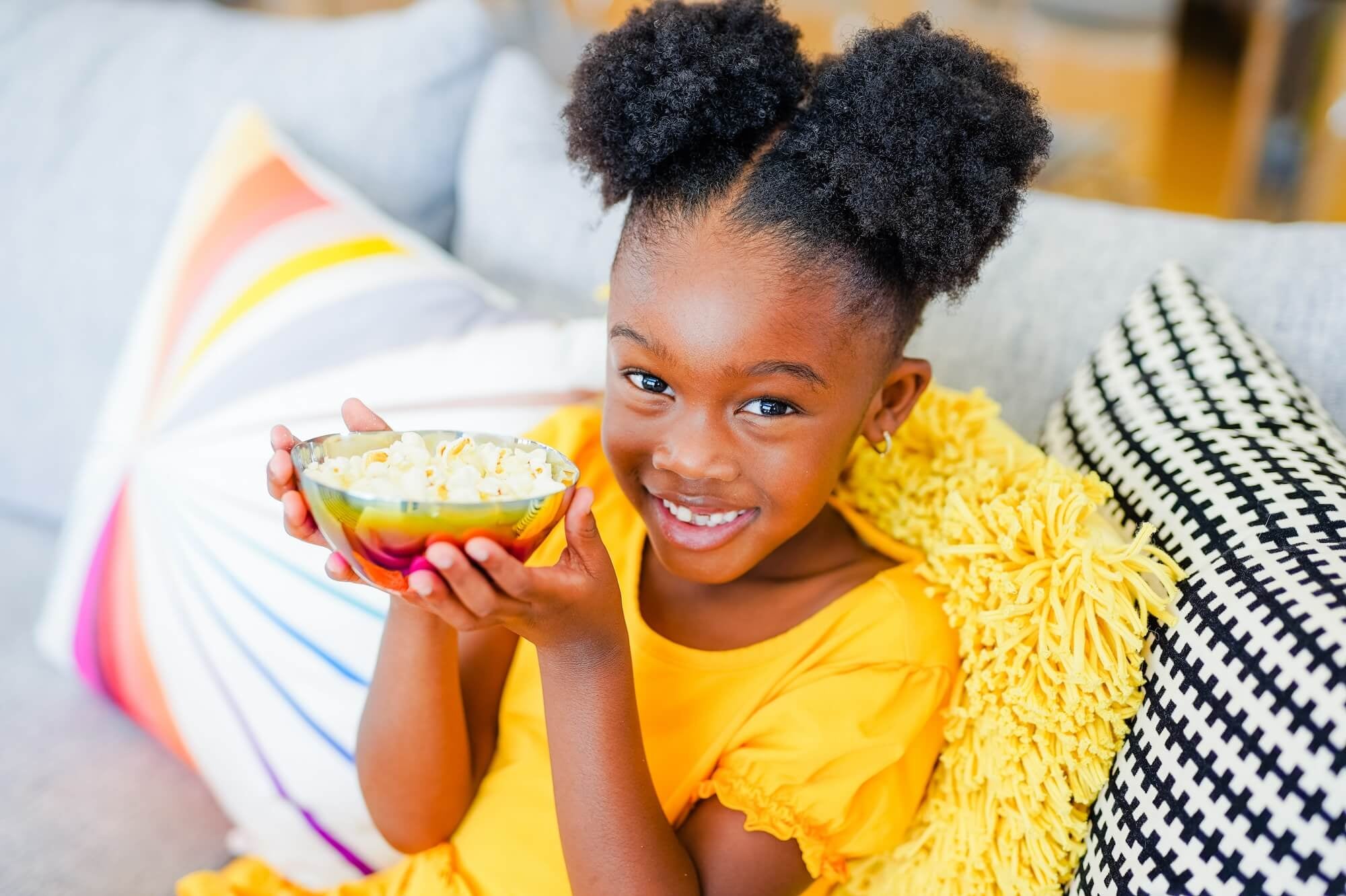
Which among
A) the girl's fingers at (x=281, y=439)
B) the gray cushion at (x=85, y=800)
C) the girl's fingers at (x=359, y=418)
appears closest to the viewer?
the girl's fingers at (x=281, y=439)

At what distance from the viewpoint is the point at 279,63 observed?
5.00 feet

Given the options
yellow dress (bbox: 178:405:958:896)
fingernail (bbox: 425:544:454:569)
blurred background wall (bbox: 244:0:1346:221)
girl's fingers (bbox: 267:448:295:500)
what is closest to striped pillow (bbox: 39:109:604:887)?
yellow dress (bbox: 178:405:958:896)

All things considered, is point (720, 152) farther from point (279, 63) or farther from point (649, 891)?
point (279, 63)

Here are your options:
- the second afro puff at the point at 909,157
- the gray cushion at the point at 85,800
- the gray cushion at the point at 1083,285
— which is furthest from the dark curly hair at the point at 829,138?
the gray cushion at the point at 85,800

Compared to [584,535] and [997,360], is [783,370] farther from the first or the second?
[997,360]

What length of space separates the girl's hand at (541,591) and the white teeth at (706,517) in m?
0.14

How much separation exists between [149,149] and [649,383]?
3.35 ft

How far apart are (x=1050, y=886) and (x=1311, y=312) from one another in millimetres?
546

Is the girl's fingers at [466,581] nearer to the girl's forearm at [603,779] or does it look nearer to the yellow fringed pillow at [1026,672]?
the girl's forearm at [603,779]

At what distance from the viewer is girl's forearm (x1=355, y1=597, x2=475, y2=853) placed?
3.00 feet

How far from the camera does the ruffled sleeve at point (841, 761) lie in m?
0.85

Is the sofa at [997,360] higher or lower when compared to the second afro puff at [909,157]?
lower

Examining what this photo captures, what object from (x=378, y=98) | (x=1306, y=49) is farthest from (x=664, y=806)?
(x=1306, y=49)

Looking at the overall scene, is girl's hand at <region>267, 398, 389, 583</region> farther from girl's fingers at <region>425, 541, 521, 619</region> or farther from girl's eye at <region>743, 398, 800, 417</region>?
girl's eye at <region>743, 398, 800, 417</region>
